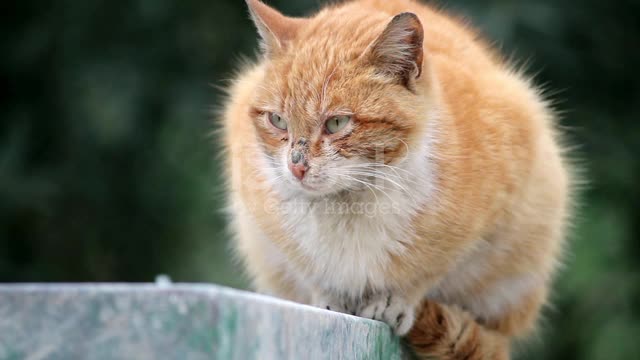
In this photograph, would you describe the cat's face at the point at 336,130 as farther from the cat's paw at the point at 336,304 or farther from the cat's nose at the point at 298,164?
the cat's paw at the point at 336,304

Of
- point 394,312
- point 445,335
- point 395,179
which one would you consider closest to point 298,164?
point 395,179

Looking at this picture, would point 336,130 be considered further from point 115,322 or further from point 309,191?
point 115,322

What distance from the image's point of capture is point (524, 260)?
2873 millimetres

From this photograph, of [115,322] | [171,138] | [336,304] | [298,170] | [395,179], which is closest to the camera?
[115,322]

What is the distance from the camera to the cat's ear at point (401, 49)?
91.8 inches

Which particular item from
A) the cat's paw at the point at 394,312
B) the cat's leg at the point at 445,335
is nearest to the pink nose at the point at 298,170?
the cat's paw at the point at 394,312

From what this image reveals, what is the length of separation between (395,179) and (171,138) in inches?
112

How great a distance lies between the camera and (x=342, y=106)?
2359 millimetres

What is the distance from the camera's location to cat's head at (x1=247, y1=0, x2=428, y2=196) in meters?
2.35

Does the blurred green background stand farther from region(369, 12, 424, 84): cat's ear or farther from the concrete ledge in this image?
the concrete ledge

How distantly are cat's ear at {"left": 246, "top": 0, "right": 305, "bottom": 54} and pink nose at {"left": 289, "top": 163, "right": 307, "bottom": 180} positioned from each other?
Result: 39 cm

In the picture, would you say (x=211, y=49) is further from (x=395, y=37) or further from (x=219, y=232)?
(x=395, y=37)

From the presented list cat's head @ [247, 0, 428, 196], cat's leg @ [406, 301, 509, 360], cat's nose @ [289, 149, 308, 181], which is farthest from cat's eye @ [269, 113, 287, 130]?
cat's leg @ [406, 301, 509, 360]

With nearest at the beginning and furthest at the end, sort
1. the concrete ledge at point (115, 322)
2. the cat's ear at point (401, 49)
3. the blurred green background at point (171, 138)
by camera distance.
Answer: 1. the concrete ledge at point (115, 322)
2. the cat's ear at point (401, 49)
3. the blurred green background at point (171, 138)
